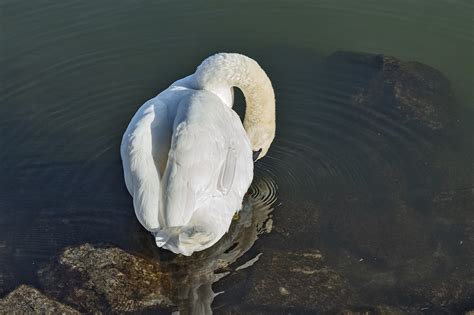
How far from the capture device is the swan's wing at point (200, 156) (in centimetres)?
572

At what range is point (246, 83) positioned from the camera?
745 cm

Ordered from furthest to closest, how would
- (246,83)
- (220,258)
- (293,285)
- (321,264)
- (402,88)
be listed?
(402,88), (246,83), (220,258), (321,264), (293,285)

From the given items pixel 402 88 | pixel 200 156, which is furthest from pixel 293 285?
pixel 402 88

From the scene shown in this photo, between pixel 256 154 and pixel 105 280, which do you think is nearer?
pixel 105 280

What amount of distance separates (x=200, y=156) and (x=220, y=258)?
49.0 inches

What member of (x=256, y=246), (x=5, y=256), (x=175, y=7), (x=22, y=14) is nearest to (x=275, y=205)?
(x=256, y=246)

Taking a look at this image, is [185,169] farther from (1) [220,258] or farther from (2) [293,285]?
(2) [293,285]

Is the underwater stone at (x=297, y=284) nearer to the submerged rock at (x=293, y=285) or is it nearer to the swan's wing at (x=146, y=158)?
the submerged rock at (x=293, y=285)

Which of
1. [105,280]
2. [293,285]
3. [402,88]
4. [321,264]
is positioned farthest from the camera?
[402,88]

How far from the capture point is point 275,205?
7336mm

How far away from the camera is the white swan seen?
18.9 feet

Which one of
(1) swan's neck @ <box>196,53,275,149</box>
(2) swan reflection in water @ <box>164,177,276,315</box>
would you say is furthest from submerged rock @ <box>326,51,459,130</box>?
(2) swan reflection in water @ <box>164,177,276,315</box>

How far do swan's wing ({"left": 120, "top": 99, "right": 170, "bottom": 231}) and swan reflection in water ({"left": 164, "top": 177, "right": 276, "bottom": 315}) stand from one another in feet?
2.66

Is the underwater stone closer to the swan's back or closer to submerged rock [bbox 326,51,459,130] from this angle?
the swan's back
